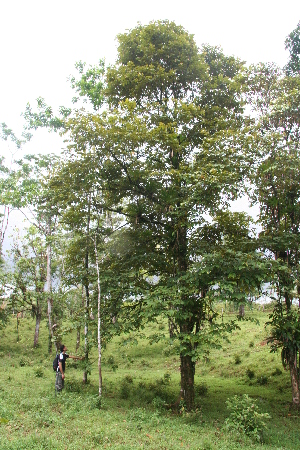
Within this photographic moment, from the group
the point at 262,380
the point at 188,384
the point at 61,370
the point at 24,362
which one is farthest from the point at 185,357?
the point at 24,362

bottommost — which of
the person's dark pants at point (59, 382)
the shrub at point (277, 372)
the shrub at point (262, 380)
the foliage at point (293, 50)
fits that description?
the shrub at point (262, 380)

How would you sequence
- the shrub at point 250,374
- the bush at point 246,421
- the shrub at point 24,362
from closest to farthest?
the bush at point 246,421, the shrub at point 250,374, the shrub at point 24,362

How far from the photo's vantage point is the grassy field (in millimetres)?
7016

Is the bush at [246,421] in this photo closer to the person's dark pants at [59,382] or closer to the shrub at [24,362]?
the person's dark pants at [59,382]

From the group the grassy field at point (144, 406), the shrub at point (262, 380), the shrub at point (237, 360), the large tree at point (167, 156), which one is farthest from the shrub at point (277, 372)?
the large tree at point (167, 156)

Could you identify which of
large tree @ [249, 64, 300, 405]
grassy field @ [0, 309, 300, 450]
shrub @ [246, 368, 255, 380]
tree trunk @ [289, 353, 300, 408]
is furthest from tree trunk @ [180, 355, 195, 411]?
shrub @ [246, 368, 255, 380]

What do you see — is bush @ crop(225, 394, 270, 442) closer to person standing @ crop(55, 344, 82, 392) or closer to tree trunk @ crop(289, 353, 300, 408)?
tree trunk @ crop(289, 353, 300, 408)

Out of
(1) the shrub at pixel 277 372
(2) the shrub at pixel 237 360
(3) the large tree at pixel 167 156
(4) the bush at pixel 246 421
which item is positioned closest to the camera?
(4) the bush at pixel 246 421

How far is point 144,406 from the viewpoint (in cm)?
1131

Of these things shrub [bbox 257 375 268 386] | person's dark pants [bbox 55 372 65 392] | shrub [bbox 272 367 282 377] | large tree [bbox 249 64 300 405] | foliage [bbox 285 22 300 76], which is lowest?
shrub [bbox 257 375 268 386]

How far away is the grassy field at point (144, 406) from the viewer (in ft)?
23.0

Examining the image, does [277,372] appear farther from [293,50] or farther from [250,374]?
[293,50]

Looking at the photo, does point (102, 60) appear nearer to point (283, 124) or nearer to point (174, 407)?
point (283, 124)

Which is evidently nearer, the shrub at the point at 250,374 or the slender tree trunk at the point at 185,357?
the slender tree trunk at the point at 185,357
